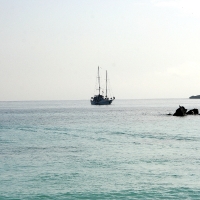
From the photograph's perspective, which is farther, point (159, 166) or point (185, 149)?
point (185, 149)

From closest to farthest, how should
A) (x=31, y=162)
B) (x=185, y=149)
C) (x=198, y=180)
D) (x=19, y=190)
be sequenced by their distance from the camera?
(x=19, y=190), (x=198, y=180), (x=31, y=162), (x=185, y=149)

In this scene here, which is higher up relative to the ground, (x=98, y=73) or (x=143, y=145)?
(x=98, y=73)

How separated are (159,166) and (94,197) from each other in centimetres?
922

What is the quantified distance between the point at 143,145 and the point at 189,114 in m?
69.8

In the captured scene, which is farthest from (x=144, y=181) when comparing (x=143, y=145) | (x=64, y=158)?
(x=143, y=145)

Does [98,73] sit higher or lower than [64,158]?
higher

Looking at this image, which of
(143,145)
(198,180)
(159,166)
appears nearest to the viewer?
(198,180)

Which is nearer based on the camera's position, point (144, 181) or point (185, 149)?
point (144, 181)

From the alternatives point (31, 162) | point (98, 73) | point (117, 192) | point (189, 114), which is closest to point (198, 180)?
point (117, 192)

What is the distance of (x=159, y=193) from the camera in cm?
2220

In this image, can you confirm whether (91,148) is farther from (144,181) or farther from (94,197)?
(94,197)

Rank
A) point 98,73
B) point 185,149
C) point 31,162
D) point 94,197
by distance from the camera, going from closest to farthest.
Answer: point 94,197 → point 31,162 → point 185,149 → point 98,73

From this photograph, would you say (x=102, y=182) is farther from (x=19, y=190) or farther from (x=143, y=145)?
(x=143, y=145)

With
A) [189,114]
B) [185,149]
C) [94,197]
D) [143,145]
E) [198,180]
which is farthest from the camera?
[189,114]
